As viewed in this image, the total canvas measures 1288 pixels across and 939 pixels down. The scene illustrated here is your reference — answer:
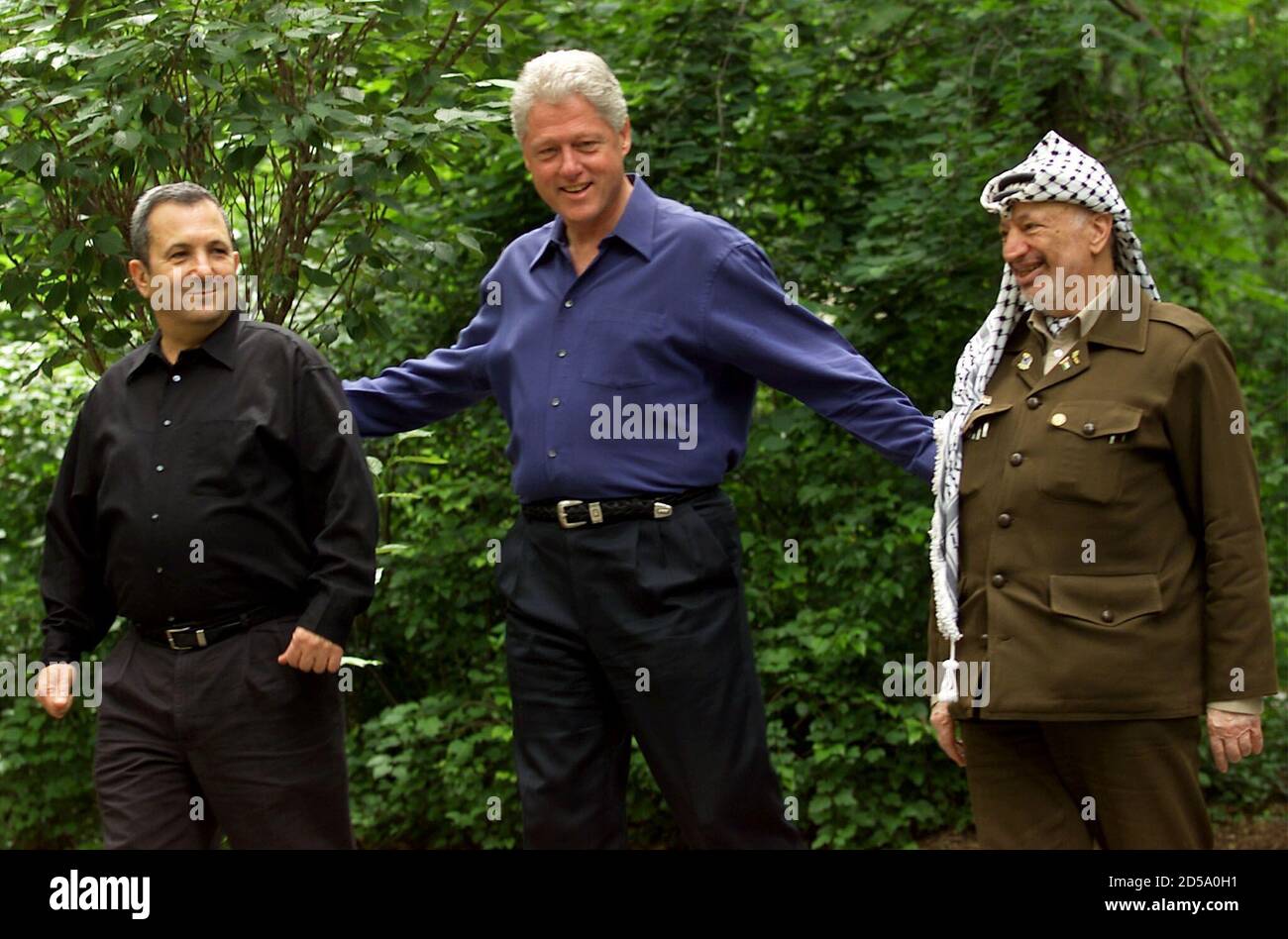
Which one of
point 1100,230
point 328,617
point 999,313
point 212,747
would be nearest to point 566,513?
point 328,617

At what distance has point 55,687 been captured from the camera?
12.2 ft

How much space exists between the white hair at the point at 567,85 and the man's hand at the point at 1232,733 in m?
1.74

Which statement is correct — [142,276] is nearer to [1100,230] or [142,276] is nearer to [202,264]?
[202,264]

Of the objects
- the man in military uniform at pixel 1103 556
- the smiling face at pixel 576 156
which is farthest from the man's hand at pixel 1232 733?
the smiling face at pixel 576 156

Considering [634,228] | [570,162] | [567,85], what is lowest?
[634,228]

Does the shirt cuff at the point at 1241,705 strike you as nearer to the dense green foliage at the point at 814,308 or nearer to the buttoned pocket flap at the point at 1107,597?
the buttoned pocket flap at the point at 1107,597

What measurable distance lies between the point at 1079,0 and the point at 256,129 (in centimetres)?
376

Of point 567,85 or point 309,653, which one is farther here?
point 567,85

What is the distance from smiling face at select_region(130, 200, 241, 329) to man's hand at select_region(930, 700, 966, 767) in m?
1.74

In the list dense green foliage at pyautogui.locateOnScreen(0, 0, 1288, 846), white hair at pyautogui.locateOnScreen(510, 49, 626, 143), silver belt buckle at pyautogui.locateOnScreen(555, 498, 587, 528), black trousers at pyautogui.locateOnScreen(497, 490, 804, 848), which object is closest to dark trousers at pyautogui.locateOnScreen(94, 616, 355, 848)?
black trousers at pyautogui.locateOnScreen(497, 490, 804, 848)

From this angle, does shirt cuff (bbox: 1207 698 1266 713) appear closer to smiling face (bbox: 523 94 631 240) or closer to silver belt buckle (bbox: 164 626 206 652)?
smiling face (bbox: 523 94 631 240)

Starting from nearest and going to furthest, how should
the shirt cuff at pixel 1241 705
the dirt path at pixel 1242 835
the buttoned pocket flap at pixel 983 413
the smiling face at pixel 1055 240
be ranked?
1. the shirt cuff at pixel 1241 705
2. the smiling face at pixel 1055 240
3. the buttoned pocket flap at pixel 983 413
4. the dirt path at pixel 1242 835

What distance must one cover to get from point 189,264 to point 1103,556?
1.97 m

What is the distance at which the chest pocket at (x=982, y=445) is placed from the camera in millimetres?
3574
